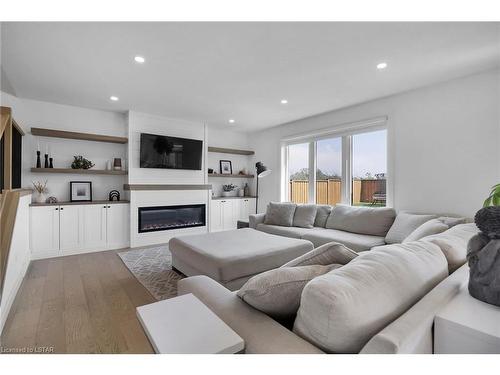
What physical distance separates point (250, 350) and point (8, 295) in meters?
2.52

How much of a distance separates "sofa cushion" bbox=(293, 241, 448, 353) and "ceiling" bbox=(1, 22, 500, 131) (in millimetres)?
1926

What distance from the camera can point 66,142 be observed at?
420 centimetres

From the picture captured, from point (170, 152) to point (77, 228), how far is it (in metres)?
1.96

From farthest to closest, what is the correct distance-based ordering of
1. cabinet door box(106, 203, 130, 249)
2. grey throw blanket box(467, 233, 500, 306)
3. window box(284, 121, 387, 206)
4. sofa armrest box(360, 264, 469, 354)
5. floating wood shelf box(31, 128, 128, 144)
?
cabinet door box(106, 203, 130, 249), window box(284, 121, 387, 206), floating wood shelf box(31, 128, 128, 144), grey throw blanket box(467, 233, 500, 306), sofa armrest box(360, 264, 469, 354)

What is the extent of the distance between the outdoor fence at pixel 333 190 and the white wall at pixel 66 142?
11.1ft

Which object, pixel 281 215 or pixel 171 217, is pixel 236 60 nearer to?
pixel 281 215

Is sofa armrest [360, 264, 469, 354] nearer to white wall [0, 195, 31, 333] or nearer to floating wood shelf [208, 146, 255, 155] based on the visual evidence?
white wall [0, 195, 31, 333]

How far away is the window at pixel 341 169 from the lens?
3.98 metres

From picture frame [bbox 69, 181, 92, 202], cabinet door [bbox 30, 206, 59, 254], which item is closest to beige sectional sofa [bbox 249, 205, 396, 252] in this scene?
picture frame [bbox 69, 181, 92, 202]

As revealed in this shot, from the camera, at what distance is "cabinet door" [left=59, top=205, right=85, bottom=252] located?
3809mm

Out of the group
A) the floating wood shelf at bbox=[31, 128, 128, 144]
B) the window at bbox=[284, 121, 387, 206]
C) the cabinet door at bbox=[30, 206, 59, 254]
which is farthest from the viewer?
the window at bbox=[284, 121, 387, 206]

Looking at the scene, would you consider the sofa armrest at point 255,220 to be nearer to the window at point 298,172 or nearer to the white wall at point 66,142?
the window at point 298,172

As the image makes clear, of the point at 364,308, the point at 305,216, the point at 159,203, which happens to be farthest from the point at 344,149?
the point at 364,308

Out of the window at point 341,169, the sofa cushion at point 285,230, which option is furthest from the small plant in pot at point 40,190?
the window at point 341,169
